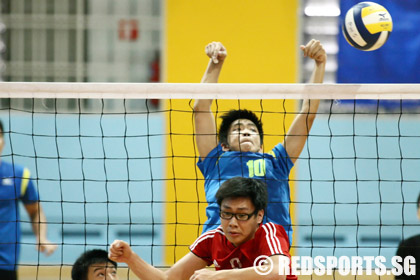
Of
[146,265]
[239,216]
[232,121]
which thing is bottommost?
[146,265]

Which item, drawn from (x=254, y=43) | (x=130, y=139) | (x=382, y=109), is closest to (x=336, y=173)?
(x=382, y=109)

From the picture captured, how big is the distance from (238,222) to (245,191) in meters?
0.15

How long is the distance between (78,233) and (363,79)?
3.50 m

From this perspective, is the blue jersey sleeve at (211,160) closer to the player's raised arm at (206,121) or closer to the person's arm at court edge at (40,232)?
the player's raised arm at (206,121)

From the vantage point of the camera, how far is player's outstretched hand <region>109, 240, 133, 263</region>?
3072 mm

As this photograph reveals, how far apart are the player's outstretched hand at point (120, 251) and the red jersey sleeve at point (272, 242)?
625 millimetres

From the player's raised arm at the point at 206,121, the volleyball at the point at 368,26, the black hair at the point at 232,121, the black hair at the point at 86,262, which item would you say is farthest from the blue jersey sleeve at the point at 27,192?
the volleyball at the point at 368,26

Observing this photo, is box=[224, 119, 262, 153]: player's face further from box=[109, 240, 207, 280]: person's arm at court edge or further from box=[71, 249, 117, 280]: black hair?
box=[71, 249, 117, 280]: black hair

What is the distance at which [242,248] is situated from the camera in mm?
3139

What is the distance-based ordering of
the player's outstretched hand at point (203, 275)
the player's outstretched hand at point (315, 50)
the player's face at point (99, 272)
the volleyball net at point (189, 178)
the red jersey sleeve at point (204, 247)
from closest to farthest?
the player's outstretched hand at point (203, 275), the red jersey sleeve at point (204, 247), the player's face at point (99, 272), the player's outstretched hand at point (315, 50), the volleyball net at point (189, 178)

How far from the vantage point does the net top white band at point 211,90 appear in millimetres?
3674

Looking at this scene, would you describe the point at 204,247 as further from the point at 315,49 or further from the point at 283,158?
the point at 315,49

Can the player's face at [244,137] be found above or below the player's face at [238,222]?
above

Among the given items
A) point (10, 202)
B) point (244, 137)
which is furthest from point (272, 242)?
point (10, 202)
